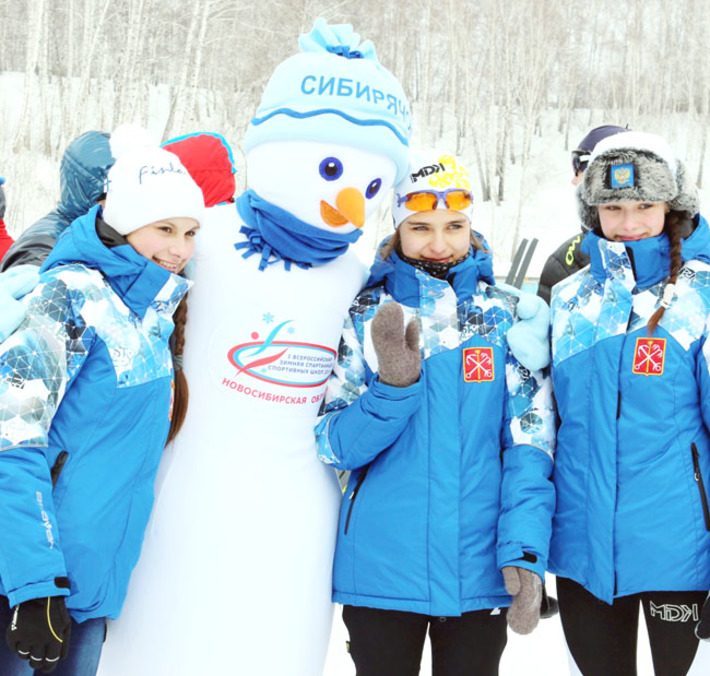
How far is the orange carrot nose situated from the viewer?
1917 millimetres

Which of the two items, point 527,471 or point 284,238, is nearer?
point 527,471

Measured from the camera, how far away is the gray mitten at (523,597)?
5.70ft

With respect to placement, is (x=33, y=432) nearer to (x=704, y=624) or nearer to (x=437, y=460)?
(x=437, y=460)

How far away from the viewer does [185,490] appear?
1.89 m

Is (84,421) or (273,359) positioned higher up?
(273,359)

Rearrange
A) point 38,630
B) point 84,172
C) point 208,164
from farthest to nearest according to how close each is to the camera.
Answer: point 208,164 → point 84,172 → point 38,630

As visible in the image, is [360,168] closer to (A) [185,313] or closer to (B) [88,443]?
(A) [185,313]

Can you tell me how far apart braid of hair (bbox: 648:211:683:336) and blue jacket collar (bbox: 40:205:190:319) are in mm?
1094

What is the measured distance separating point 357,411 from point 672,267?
0.81m

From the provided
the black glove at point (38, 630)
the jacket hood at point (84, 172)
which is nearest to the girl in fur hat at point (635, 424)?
the black glove at point (38, 630)

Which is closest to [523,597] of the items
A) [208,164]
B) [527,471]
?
[527,471]

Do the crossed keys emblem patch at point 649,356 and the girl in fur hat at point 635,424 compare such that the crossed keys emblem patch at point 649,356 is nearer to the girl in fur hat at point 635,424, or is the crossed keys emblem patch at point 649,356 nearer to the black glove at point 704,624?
the girl in fur hat at point 635,424

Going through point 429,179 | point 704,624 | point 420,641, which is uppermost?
point 429,179

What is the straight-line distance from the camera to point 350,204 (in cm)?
192
